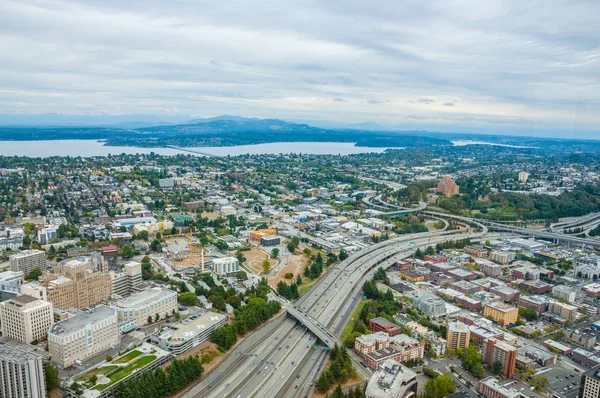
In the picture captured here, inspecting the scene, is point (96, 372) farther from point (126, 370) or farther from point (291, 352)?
point (291, 352)

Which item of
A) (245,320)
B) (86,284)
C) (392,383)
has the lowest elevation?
(245,320)

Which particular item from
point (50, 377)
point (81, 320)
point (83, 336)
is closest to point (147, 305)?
point (81, 320)

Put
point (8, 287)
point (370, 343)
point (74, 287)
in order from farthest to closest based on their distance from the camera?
point (8, 287), point (74, 287), point (370, 343)

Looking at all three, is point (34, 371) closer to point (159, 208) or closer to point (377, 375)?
point (377, 375)

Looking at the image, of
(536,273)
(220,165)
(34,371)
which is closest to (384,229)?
(536,273)

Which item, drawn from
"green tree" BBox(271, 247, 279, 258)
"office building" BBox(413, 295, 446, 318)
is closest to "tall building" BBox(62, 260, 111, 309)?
"green tree" BBox(271, 247, 279, 258)

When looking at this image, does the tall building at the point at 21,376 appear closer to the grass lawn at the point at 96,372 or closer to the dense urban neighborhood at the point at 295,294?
the dense urban neighborhood at the point at 295,294

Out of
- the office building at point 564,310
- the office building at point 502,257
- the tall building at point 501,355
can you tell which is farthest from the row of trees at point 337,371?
the office building at point 502,257
